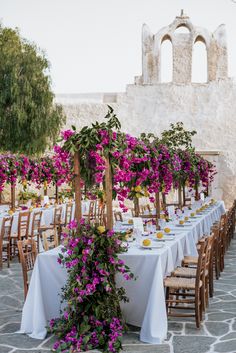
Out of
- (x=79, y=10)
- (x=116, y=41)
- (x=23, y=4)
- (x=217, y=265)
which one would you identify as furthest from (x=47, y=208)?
(x=116, y=41)

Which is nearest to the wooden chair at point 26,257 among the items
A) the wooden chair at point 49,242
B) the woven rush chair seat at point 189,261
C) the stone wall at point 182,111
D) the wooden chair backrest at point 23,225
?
the wooden chair at point 49,242

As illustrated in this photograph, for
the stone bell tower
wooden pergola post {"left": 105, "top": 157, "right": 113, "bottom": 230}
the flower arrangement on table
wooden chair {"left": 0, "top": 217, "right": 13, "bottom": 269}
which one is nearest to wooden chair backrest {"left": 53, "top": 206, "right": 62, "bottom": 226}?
wooden chair {"left": 0, "top": 217, "right": 13, "bottom": 269}

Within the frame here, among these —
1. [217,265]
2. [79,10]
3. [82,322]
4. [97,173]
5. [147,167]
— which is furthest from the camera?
[79,10]

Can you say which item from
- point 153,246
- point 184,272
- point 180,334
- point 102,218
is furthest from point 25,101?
point 180,334

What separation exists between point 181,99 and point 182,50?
2207 mm

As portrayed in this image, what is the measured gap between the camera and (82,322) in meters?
5.20

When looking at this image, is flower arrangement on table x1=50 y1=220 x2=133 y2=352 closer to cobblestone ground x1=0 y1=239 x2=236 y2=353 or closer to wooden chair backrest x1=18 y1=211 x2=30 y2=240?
cobblestone ground x1=0 y1=239 x2=236 y2=353

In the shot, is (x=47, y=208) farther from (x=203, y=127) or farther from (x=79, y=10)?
(x=203, y=127)

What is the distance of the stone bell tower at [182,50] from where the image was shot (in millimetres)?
24328

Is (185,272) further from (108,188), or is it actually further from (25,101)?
(25,101)

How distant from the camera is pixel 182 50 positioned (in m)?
24.3

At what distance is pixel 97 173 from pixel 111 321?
1.50m

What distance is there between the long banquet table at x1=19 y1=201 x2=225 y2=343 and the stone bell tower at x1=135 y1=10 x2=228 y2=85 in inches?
774

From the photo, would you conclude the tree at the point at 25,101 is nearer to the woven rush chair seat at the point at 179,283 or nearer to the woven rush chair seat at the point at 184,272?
the woven rush chair seat at the point at 184,272
